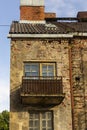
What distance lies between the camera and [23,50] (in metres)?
19.2

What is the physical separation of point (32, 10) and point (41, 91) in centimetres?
715

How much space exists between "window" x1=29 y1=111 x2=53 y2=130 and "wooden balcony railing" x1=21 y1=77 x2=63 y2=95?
4.67 feet

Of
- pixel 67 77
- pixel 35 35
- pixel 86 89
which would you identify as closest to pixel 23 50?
pixel 35 35

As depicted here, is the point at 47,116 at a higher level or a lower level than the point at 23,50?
lower

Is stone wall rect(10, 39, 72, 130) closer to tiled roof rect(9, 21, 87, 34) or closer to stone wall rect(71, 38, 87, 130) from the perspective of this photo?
stone wall rect(71, 38, 87, 130)

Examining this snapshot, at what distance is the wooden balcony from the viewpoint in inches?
675

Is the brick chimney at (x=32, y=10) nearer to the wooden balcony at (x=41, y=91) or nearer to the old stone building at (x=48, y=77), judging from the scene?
the old stone building at (x=48, y=77)

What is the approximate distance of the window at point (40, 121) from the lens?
17.8 m

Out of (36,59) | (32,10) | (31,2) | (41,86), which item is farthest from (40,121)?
(31,2)

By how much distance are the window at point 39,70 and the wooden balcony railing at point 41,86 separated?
100cm

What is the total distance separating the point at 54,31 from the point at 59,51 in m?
1.28

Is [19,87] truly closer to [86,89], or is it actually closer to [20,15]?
[86,89]

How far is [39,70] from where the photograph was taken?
61.5 feet

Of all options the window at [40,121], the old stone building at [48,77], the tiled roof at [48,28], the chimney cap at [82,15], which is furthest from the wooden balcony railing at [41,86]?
the chimney cap at [82,15]
